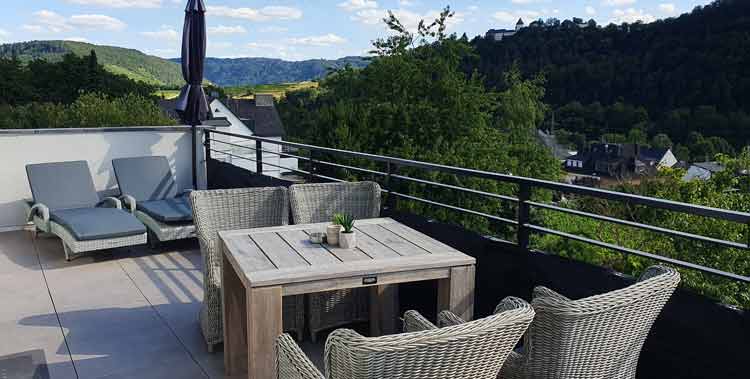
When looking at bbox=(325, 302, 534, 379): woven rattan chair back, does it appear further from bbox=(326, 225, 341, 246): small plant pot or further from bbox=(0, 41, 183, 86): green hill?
bbox=(0, 41, 183, 86): green hill

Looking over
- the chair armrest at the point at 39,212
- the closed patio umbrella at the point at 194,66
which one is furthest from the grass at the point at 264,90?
the chair armrest at the point at 39,212

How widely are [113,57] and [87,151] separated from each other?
133 feet

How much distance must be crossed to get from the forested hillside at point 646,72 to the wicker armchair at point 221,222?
84.5 feet

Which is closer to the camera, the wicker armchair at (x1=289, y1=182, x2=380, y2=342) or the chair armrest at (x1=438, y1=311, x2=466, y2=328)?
the chair armrest at (x1=438, y1=311, x2=466, y2=328)

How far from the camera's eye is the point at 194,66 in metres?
6.76

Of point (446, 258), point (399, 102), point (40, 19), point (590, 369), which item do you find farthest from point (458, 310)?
point (40, 19)

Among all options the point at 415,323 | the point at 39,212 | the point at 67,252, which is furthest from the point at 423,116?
the point at 415,323

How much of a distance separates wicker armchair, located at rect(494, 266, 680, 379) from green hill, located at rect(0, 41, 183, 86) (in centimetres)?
2392

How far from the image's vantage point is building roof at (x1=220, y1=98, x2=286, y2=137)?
4809 cm

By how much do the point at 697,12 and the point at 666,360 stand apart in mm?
37508

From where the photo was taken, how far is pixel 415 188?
12.3 meters

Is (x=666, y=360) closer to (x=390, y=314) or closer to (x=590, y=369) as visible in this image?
(x=590, y=369)

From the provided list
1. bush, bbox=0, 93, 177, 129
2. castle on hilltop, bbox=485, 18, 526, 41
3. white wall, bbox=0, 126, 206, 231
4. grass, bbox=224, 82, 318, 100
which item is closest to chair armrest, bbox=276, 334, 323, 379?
white wall, bbox=0, 126, 206, 231

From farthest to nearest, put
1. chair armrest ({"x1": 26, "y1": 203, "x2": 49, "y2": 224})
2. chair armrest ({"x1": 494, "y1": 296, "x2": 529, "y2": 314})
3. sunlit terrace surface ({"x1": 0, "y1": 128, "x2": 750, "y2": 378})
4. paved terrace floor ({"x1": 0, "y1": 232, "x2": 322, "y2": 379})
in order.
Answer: chair armrest ({"x1": 26, "y1": 203, "x2": 49, "y2": 224}) → paved terrace floor ({"x1": 0, "y1": 232, "x2": 322, "y2": 379}) → sunlit terrace surface ({"x1": 0, "y1": 128, "x2": 750, "y2": 378}) → chair armrest ({"x1": 494, "y1": 296, "x2": 529, "y2": 314})
